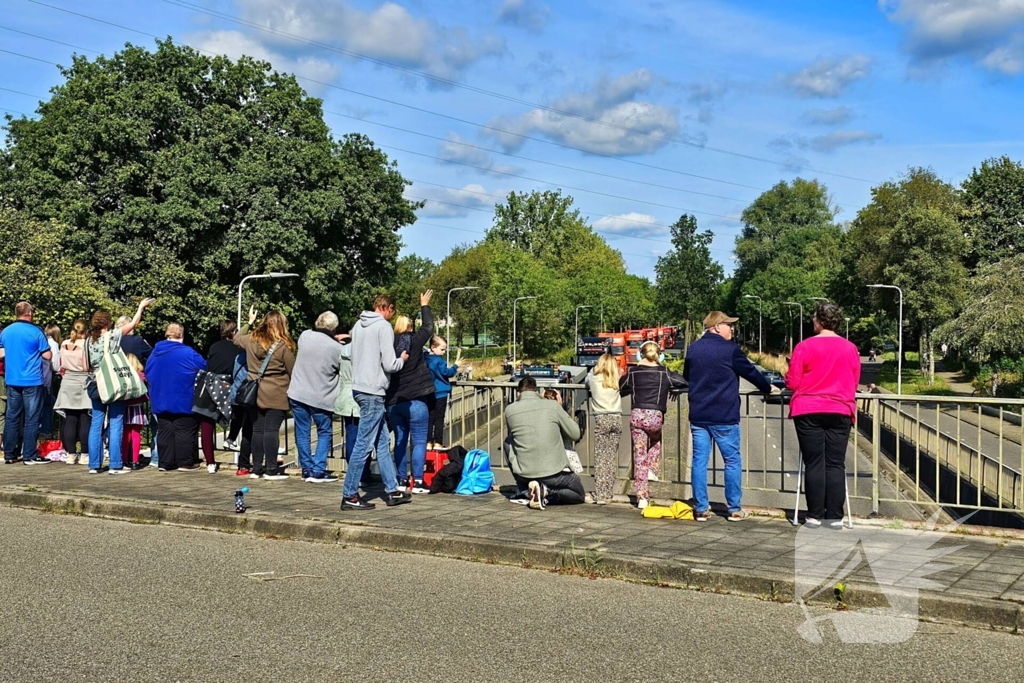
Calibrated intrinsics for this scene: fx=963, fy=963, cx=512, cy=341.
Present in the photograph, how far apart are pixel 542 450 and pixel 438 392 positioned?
7.57ft

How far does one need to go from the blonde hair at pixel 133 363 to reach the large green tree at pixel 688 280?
10612 cm

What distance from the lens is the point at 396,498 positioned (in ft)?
31.7

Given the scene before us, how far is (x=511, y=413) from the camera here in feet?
32.1

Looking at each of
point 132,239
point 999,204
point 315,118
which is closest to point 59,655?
point 132,239

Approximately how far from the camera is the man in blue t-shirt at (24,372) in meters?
12.4

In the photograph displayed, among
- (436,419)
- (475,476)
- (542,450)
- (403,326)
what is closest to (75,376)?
(436,419)

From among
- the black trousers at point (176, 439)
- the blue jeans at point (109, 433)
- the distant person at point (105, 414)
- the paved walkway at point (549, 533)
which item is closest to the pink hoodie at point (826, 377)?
the paved walkway at point (549, 533)


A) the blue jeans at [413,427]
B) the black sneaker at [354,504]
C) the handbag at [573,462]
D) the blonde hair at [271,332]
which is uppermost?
the blonde hair at [271,332]

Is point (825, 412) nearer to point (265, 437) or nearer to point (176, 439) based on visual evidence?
point (265, 437)

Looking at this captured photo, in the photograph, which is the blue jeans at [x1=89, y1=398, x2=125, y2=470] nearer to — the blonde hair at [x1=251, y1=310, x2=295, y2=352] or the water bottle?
the blonde hair at [x1=251, y1=310, x2=295, y2=352]

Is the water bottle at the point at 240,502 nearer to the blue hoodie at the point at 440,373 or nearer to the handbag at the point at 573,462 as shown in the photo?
the blue hoodie at the point at 440,373

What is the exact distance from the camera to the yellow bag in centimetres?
888

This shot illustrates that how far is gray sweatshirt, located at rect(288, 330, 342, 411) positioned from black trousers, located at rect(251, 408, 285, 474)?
0.63 m

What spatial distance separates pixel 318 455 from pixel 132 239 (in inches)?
1385
